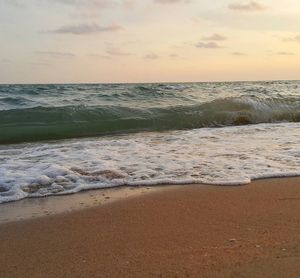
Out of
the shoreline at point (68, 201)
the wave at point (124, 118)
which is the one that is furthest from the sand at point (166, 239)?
the wave at point (124, 118)

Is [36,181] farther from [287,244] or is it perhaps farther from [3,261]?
[287,244]

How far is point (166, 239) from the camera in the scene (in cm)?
328

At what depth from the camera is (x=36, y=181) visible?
17.0 feet

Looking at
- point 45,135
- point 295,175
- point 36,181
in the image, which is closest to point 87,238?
point 36,181

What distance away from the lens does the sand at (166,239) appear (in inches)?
110

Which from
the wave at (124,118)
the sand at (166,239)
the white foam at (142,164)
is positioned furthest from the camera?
the wave at (124,118)

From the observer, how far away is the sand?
2783 millimetres

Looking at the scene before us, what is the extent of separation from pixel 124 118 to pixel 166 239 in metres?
9.21

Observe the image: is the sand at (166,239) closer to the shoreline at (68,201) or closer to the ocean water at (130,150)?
the shoreline at (68,201)

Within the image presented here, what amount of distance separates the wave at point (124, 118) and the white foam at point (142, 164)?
2.36 m

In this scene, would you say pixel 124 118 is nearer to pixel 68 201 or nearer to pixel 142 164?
pixel 142 164

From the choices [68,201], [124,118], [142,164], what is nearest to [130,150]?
[142,164]

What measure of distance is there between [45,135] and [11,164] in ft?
13.1

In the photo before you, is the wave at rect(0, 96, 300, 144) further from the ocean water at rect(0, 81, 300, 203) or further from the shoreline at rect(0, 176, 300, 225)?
the shoreline at rect(0, 176, 300, 225)
